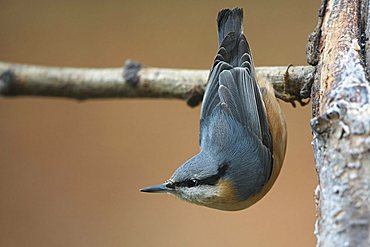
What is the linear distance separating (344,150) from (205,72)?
106 cm

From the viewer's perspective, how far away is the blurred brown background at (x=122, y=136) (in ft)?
10.9

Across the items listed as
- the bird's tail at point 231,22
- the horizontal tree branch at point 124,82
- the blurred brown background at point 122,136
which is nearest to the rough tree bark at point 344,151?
the horizontal tree branch at point 124,82

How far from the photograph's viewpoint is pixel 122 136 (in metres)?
3.64

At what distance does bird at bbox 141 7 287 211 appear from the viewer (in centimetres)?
203

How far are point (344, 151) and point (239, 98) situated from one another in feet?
3.07

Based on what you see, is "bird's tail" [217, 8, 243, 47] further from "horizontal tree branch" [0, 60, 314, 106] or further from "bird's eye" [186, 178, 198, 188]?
"bird's eye" [186, 178, 198, 188]

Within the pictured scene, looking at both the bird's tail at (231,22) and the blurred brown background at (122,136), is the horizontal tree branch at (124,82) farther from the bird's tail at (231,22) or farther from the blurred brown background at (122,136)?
the blurred brown background at (122,136)

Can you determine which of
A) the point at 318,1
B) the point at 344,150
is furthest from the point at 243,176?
the point at 318,1

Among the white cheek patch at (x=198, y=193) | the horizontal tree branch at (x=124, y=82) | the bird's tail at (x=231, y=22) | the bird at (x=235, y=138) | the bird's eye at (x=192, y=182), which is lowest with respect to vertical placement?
the white cheek patch at (x=198, y=193)

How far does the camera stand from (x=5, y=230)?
3.57 metres

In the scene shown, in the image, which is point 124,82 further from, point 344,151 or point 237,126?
point 344,151

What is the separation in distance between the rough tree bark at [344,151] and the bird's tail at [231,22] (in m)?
0.73

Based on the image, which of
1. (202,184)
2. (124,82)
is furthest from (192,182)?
(124,82)

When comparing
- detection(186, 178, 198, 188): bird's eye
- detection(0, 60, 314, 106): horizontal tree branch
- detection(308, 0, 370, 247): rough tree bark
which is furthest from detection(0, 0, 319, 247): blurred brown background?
detection(308, 0, 370, 247): rough tree bark
